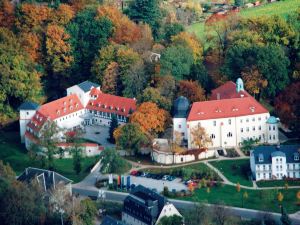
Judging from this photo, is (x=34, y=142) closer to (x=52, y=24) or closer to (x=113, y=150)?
(x=113, y=150)

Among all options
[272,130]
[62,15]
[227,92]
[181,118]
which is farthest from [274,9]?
[181,118]

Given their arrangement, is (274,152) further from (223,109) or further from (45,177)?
(45,177)

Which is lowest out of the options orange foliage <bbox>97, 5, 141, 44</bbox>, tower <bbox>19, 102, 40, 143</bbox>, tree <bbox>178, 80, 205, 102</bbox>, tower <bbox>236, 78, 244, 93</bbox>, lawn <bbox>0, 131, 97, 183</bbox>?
lawn <bbox>0, 131, 97, 183</bbox>

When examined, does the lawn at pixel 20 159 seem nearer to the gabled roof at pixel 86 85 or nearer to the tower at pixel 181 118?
the gabled roof at pixel 86 85

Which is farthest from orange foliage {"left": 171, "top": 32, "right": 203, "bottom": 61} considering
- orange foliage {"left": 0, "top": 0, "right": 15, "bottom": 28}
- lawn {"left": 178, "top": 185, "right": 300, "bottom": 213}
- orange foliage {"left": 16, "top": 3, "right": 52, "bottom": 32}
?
lawn {"left": 178, "top": 185, "right": 300, "bottom": 213}

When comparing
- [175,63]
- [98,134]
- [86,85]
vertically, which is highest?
[175,63]

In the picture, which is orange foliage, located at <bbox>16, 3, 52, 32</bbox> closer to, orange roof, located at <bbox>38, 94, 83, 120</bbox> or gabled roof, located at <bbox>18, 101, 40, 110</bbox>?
orange roof, located at <bbox>38, 94, 83, 120</bbox>

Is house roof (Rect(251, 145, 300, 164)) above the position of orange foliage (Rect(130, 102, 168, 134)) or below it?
below
